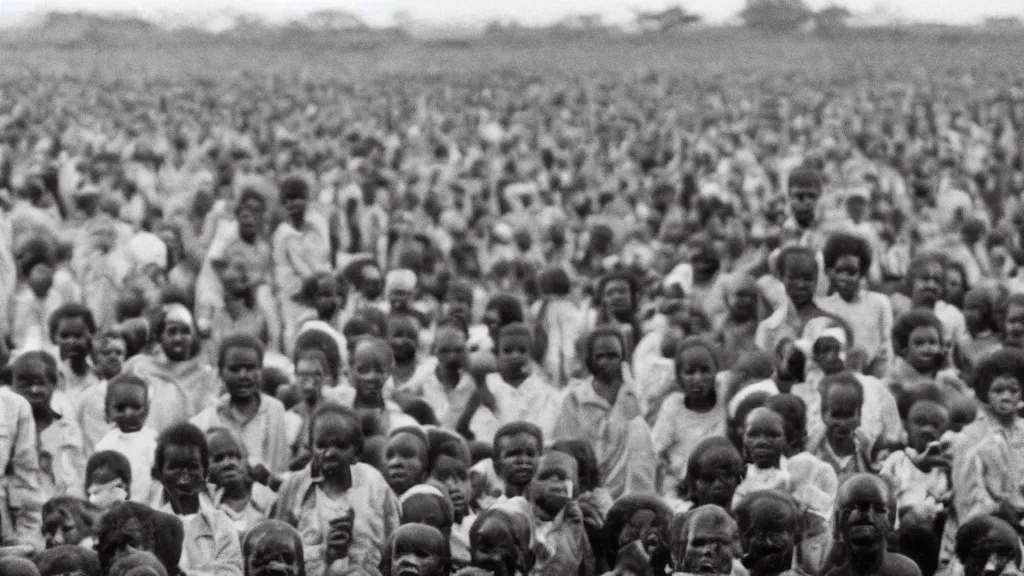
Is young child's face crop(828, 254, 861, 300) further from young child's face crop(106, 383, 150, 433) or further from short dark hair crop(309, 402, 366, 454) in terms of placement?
young child's face crop(106, 383, 150, 433)

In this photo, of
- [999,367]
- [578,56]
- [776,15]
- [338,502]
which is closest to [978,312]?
[999,367]

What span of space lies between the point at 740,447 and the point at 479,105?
20.8 meters

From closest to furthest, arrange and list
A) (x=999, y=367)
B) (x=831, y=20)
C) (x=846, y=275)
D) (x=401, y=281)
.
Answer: (x=999, y=367)
(x=846, y=275)
(x=401, y=281)
(x=831, y=20)

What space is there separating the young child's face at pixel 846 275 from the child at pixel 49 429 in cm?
329

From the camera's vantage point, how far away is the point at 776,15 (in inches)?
1917

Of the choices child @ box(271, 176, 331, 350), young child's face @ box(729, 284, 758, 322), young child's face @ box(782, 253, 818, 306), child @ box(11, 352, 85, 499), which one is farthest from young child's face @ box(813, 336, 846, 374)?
Result: child @ box(271, 176, 331, 350)

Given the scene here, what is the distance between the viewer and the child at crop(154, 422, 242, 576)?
258 inches

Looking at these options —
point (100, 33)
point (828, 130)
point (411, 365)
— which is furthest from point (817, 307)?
point (100, 33)

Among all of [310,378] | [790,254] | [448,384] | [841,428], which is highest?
[790,254]

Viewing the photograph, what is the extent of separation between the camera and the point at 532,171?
63.7 feet

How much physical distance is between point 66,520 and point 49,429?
A: 3.48 ft

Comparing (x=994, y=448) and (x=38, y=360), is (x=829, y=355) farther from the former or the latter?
(x=38, y=360)

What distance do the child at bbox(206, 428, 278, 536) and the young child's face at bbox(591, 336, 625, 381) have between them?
1627 mm

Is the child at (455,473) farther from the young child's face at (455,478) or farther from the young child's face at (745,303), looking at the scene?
the young child's face at (745,303)
